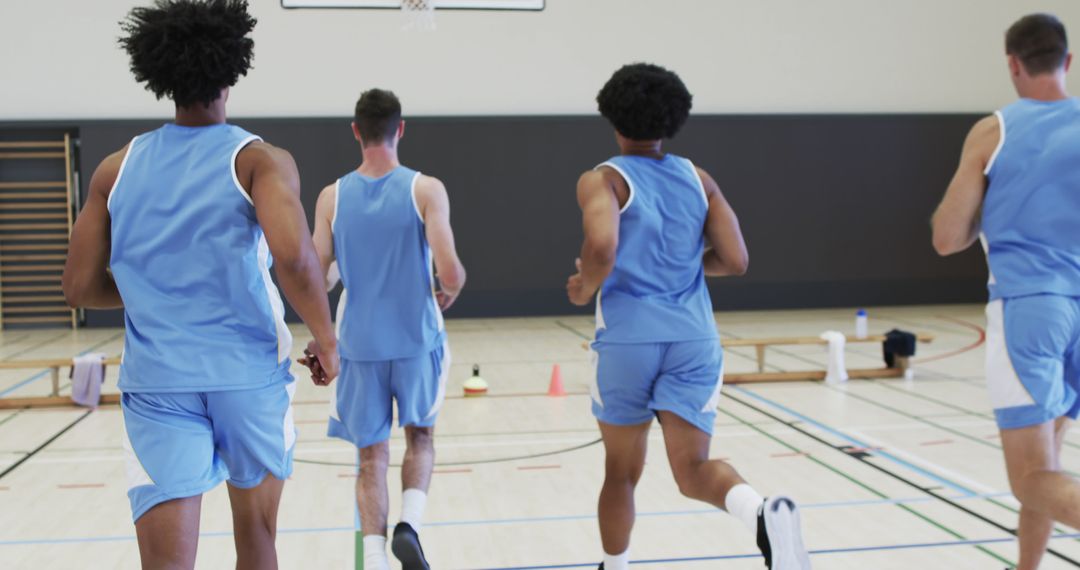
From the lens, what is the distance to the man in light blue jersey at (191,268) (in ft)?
6.82

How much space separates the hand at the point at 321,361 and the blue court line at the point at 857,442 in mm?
3328

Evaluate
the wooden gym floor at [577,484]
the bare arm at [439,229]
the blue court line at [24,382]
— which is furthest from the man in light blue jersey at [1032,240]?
the blue court line at [24,382]

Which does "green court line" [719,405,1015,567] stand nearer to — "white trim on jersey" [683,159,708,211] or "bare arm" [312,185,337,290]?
"white trim on jersey" [683,159,708,211]

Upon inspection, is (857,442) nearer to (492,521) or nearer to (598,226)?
(492,521)

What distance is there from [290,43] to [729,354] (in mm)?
6336

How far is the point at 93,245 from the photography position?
2141mm

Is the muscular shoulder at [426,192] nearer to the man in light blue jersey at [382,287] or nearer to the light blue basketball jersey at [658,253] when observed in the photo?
the man in light blue jersey at [382,287]

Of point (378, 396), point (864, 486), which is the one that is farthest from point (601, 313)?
point (864, 486)

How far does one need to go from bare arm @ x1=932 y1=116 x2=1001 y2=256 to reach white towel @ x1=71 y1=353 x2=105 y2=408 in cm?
570

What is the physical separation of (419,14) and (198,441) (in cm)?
1008

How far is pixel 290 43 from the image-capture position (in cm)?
1178

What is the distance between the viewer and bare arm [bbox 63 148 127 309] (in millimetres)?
2117

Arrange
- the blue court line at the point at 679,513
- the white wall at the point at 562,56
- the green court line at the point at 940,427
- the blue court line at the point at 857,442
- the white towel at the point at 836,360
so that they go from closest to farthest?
1. the blue court line at the point at 679,513
2. the green court line at the point at 940,427
3. the blue court line at the point at 857,442
4. the white towel at the point at 836,360
5. the white wall at the point at 562,56

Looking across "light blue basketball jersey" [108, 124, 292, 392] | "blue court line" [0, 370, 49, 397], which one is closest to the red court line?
"blue court line" [0, 370, 49, 397]
